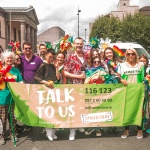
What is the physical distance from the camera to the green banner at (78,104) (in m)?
4.87

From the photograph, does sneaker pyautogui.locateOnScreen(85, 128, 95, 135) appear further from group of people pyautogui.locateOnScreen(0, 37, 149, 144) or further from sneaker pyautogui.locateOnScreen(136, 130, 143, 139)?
sneaker pyautogui.locateOnScreen(136, 130, 143, 139)

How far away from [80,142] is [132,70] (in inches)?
67.0

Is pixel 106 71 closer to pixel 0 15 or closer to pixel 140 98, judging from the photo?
pixel 140 98

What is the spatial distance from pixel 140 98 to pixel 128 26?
1392 inches


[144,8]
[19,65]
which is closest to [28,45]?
[19,65]

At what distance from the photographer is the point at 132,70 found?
5.00m

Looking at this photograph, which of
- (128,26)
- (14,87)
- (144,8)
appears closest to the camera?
(14,87)

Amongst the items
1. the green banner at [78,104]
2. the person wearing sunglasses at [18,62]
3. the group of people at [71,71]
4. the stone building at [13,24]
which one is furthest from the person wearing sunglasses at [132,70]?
the stone building at [13,24]

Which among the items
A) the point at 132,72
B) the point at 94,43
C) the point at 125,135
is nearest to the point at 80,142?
the point at 125,135

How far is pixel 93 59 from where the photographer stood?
506 cm

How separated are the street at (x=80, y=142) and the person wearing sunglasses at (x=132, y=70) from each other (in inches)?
9.2

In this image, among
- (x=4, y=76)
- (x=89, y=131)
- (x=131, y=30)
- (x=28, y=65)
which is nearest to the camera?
(x=4, y=76)

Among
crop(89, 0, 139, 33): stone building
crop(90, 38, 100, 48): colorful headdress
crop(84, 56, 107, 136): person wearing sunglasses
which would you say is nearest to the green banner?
crop(84, 56, 107, 136): person wearing sunglasses

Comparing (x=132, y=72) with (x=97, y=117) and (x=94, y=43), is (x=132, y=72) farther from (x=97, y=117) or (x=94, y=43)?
(x=94, y=43)
